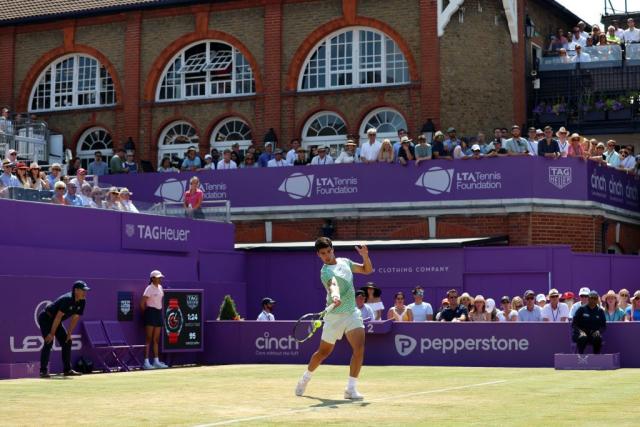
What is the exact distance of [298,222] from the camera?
32719 mm

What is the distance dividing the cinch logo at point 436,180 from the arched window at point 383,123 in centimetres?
537

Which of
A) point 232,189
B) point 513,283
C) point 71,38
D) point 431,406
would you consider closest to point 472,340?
point 513,283

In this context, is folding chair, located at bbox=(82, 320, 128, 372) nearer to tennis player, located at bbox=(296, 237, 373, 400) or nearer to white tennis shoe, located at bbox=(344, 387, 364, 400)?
tennis player, located at bbox=(296, 237, 373, 400)

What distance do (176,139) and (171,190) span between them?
21.0 ft

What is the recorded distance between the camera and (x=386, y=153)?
31.2m

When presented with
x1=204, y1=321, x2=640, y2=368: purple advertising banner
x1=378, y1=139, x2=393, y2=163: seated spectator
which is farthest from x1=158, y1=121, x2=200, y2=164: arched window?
x1=204, y1=321, x2=640, y2=368: purple advertising banner

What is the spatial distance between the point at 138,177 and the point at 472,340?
552 inches

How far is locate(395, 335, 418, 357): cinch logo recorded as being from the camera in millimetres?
23500

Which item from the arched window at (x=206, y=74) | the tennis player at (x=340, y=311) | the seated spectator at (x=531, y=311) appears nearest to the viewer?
the tennis player at (x=340, y=311)

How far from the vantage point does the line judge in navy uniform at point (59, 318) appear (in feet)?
67.3

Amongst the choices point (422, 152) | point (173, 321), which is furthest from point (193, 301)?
point (422, 152)

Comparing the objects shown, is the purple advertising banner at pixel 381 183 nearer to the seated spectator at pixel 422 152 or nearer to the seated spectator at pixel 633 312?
the seated spectator at pixel 422 152

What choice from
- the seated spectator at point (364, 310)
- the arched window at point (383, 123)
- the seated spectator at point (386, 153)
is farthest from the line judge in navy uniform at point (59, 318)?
the arched window at point (383, 123)

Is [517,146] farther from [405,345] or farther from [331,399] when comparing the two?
[331,399]
